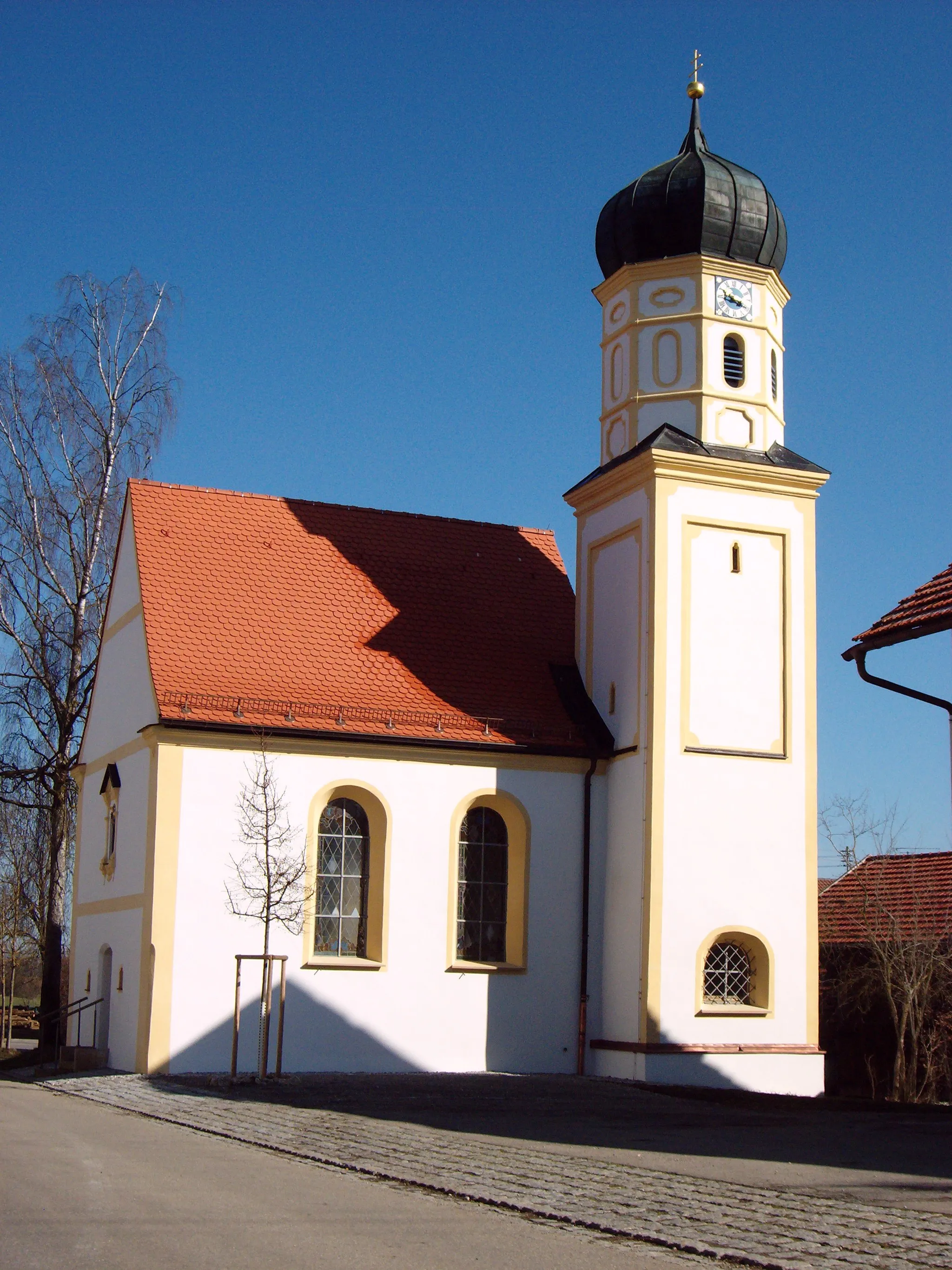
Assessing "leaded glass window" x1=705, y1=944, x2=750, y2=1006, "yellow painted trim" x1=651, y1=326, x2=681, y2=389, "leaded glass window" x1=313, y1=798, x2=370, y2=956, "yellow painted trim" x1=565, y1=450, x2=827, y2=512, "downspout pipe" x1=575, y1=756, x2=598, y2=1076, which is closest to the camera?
"leaded glass window" x1=313, y1=798, x2=370, y2=956

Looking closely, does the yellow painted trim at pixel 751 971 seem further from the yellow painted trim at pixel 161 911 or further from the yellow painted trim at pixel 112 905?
the yellow painted trim at pixel 112 905

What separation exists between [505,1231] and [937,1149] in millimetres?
5733

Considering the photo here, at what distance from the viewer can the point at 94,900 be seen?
2328cm

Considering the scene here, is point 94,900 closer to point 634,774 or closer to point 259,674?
point 259,674

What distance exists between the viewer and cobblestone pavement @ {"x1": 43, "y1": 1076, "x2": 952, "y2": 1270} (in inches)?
307

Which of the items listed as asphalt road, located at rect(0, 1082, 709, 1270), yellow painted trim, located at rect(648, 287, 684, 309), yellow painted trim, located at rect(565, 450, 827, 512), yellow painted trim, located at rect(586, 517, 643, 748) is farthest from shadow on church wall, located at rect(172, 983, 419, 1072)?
yellow painted trim, located at rect(648, 287, 684, 309)

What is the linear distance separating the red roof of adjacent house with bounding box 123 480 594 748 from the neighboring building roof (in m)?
3.14

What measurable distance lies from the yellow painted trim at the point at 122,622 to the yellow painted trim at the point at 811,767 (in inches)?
379

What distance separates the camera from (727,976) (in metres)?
21.1

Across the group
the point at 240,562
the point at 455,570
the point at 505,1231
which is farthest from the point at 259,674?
the point at 505,1231

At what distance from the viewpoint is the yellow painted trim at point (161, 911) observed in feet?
62.9

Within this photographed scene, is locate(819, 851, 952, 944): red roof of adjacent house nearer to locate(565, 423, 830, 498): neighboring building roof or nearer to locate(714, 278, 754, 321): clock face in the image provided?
locate(565, 423, 830, 498): neighboring building roof

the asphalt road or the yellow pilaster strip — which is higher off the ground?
the yellow pilaster strip

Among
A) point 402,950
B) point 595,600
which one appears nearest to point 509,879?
point 402,950
